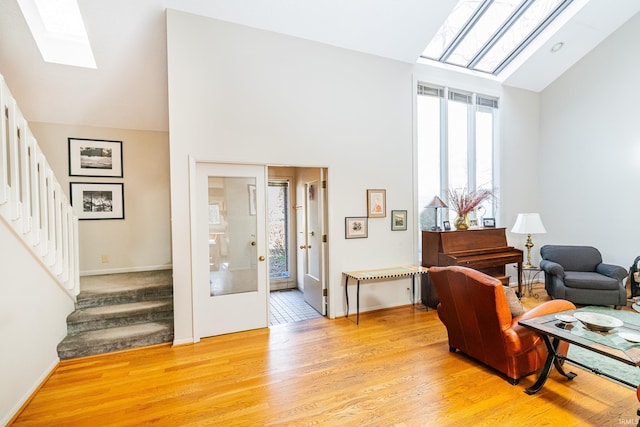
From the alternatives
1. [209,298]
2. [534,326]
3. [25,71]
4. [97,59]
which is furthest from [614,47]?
[25,71]

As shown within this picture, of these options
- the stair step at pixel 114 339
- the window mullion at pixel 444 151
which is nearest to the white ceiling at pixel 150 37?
the window mullion at pixel 444 151

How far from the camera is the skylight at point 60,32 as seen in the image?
3.53 meters

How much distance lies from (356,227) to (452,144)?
2475 mm

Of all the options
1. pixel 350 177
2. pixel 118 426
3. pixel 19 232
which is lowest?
pixel 118 426

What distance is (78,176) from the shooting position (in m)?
4.66

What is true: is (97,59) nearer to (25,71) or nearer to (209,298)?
(25,71)

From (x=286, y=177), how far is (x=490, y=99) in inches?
158

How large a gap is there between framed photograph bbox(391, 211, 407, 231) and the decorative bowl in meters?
2.46

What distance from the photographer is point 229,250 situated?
12.8 ft

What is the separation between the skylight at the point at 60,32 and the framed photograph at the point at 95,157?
4.19 feet

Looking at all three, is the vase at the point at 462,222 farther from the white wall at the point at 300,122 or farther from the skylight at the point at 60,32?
the skylight at the point at 60,32

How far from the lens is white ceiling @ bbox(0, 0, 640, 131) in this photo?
11.3ft

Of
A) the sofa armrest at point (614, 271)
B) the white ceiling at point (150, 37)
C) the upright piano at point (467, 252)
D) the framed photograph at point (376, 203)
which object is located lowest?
the sofa armrest at point (614, 271)

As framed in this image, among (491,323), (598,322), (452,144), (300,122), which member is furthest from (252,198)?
(452,144)
